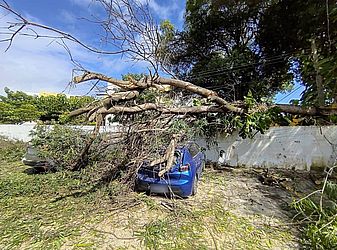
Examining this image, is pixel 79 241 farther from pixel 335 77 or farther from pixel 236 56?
pixel 236 56

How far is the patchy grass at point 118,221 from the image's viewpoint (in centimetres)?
363

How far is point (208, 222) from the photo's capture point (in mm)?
4348

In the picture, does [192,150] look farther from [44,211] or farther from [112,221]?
[44,211]

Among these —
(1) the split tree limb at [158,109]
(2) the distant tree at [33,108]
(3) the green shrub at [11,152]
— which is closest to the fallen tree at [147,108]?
(1) the split tree limb at [158,109]

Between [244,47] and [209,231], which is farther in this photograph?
[244,47]

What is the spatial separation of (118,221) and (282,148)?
259 inches

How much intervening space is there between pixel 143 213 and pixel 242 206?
7.13 feet

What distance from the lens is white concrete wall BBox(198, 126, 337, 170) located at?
7844mm

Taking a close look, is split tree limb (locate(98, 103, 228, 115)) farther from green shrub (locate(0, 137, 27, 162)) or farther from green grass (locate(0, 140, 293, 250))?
green shrub (locate(0, 137, 27, 162))

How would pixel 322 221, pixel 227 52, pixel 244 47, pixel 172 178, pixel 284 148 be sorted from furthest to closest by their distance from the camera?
pixel 227 52 < pixel 244 47 < pixel 284 148 < pixel 172 178 < pixel 322 221

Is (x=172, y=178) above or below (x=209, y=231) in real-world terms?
above

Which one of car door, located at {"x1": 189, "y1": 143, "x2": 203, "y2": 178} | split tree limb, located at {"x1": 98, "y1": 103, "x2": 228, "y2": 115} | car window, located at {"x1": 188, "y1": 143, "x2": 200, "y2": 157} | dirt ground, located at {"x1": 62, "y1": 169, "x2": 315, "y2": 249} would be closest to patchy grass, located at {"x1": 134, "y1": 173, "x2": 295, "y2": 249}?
dirt ground, located at {"x1": 62, "y1": 169, "x2": 315, "y2": 249}

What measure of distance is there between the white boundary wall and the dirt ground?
219 centimetres

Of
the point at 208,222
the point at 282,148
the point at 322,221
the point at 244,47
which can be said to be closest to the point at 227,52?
the point at 244,47
